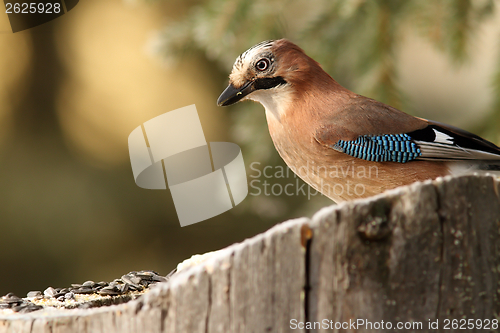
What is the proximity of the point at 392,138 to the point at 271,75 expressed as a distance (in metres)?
0.66

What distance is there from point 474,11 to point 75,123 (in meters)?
3.76

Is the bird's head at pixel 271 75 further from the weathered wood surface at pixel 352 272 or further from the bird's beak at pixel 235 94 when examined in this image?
the weathered wood surface at pixel 352 272

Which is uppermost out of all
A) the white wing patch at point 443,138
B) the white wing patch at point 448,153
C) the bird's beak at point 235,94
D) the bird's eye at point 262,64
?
the bird's eye at point 262,64

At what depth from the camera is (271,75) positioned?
242 cm

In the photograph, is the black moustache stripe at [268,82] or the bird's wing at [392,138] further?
the black moustache stripe at [268,82]

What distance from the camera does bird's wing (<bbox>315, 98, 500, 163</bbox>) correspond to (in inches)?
85.0

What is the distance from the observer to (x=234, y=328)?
1.13 m

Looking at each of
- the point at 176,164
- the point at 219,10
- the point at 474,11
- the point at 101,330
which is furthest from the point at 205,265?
the point at 176,164

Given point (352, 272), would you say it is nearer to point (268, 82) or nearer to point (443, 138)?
point (443, 138)

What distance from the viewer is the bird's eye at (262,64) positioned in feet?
7.84

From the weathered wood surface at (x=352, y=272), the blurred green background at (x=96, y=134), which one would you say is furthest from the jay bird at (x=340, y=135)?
the blurred green background at (x=96, y=134)

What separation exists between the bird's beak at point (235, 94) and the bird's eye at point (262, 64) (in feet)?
0.27

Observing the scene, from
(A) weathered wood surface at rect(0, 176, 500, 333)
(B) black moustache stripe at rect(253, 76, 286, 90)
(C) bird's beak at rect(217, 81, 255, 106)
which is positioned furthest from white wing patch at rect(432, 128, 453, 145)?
(A) weathered wood surface at rect(0, 176, 500, 333)

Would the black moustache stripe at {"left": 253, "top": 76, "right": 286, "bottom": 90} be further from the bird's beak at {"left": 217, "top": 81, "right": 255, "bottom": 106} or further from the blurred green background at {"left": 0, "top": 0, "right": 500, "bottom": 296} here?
the blurred green background at {"left": 0, "top": 0, "right": 500, "bottom": 296}
